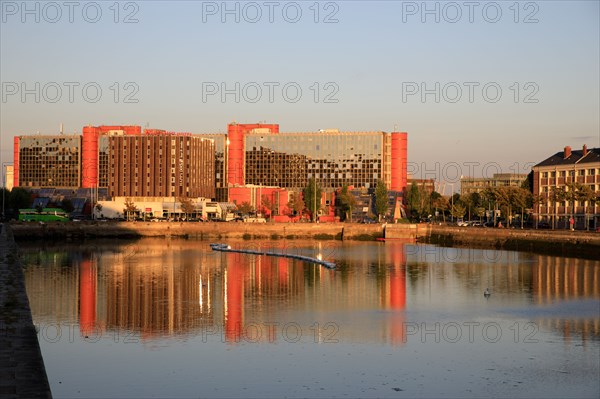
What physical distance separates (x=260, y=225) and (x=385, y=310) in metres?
102

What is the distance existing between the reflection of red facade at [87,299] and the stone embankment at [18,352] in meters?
4.21

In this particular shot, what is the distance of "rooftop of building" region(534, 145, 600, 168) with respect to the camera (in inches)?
5399

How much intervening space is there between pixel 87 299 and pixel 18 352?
103 feet

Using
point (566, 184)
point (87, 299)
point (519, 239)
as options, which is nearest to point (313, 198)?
point (566, 184)

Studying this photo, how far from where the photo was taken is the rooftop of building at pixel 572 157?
137125mm

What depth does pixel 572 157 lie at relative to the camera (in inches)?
5655

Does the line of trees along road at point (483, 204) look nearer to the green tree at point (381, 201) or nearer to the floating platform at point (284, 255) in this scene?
the green tree at point (381, 201)

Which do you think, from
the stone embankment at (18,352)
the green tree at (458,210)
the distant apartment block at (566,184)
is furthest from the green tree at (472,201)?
the stone embankment at (18,352)

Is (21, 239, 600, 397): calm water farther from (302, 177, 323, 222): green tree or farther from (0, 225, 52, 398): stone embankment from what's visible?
(302, 177, 323, 222): green tree

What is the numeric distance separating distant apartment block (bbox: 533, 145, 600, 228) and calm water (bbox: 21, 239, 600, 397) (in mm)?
49520

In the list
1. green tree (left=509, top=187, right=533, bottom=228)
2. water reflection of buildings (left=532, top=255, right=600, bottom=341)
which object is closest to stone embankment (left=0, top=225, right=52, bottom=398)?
water reflection of buildings (left=532, top=255, right=600, bottom=341)

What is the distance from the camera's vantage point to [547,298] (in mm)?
60875

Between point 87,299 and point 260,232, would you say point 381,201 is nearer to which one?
point 260,232

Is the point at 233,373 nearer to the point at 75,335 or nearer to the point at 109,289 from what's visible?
the point at 75,335
